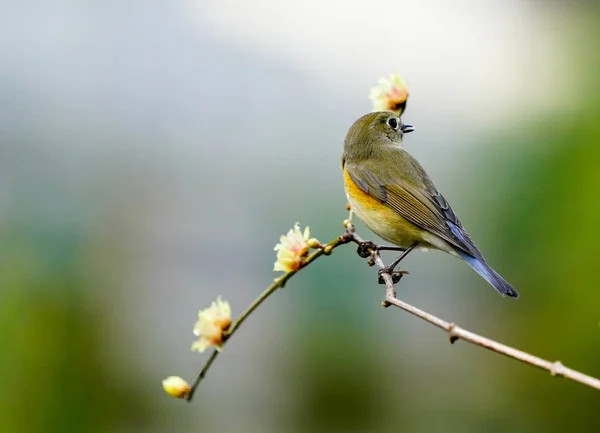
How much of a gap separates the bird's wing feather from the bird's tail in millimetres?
39

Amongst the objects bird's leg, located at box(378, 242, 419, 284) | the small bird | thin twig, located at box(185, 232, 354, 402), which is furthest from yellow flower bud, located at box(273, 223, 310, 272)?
the small bird

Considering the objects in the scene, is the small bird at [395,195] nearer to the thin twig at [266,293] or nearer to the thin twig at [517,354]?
the thin twig at [266,293]

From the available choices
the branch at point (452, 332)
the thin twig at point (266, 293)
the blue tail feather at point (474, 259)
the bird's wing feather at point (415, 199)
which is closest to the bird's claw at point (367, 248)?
the branch at point (452, 332)

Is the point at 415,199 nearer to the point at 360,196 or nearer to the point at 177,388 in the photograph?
the point at 360,196

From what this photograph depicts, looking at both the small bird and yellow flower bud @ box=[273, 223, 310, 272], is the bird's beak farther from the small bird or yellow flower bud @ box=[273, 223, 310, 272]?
yellow flower bud @ box=[273, 223, 310, 272]

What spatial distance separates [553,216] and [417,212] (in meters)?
2.47

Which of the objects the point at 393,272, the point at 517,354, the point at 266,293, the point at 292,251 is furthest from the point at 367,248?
the point at 517,354

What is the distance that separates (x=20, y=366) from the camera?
14.6 feet

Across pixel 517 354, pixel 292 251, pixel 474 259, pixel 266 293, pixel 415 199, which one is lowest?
pixel 517 354

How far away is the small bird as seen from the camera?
223 centimetres

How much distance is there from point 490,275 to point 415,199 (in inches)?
17.3

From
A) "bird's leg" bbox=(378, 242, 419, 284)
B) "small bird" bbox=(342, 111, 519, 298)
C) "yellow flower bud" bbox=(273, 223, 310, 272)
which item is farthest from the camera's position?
"small bird" bbox=(342, 111, 519, 298)

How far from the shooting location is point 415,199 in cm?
235

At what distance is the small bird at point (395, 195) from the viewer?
223 centimetres
